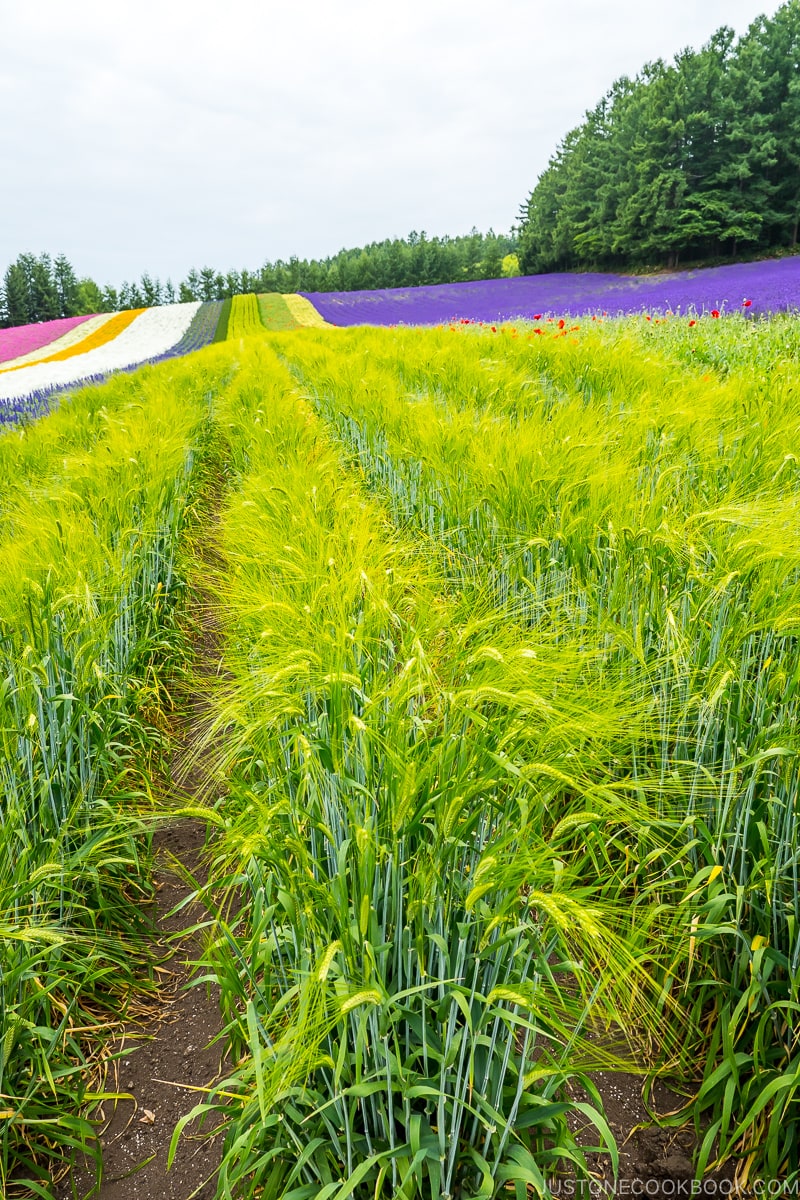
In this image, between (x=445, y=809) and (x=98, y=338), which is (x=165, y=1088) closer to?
(x=445, y=809)

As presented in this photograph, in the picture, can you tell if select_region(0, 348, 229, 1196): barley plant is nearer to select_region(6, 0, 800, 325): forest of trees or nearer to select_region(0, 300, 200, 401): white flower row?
select_region(0, 300, 200, 401): white flower row

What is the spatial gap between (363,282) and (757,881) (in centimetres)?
4865

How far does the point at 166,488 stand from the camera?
3.78 metres

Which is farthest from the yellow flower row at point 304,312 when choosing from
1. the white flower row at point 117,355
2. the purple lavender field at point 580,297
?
the white flower row at point 117,355

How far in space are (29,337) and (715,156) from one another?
1181 inches

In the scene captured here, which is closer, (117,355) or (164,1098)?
(164,1098)

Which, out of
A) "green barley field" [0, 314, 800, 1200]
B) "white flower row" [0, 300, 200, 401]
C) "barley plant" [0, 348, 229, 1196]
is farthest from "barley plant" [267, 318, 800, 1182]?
"white flower row" [0, 300, 200, 401]

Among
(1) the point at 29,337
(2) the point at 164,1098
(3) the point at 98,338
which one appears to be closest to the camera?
(2) the point at 164,1098

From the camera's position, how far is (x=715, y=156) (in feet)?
95.8

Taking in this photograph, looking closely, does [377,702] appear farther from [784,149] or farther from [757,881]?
[784,149]

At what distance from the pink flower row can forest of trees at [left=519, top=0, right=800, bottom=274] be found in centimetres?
2518

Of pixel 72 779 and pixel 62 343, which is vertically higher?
pixel 62 343

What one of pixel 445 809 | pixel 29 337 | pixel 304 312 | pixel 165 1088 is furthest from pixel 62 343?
pixel 445 809

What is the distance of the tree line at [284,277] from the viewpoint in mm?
45344
